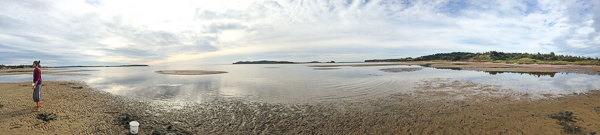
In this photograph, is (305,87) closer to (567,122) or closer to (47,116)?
(567,122)

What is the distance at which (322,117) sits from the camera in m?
7.14

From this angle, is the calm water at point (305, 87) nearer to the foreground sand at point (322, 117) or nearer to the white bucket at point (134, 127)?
the foreground sand at point (322, 117)

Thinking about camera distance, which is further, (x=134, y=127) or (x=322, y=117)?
(x=322, y=117)

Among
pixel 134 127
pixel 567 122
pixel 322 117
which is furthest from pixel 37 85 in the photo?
pixel 567 122

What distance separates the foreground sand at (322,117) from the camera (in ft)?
19.1

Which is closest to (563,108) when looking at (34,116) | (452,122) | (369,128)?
(452,122)

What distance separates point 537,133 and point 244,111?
8924 mm

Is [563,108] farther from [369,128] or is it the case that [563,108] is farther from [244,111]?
[244,111]

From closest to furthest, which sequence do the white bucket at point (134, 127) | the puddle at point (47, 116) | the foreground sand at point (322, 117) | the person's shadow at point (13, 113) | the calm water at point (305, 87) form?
1. the white bucket at point (134, 127)
2. the foreground sand at point (322, 117)
3. the puddle at point (47, 116)
4. the person's shadow at point (13, 113)
5. the calm water at point (305, 87)

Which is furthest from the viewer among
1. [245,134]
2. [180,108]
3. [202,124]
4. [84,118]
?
[180,108]

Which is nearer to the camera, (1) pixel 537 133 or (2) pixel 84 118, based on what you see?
(1) pixel 537 133

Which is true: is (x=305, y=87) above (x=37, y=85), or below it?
below

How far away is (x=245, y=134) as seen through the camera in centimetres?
578

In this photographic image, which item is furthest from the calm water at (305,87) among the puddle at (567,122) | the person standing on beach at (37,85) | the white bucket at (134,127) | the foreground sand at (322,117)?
the puddle at (567,122)
